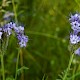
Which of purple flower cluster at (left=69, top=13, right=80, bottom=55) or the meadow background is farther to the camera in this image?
the meadow background

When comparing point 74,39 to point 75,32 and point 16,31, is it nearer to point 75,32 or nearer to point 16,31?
point 75,32

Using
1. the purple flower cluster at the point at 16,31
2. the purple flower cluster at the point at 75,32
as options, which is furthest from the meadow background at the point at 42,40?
the purple flower cluster at the point at 75,32

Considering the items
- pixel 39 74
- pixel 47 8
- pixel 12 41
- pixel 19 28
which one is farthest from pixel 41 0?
pixel 19 28

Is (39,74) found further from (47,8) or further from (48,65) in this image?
(47,8)

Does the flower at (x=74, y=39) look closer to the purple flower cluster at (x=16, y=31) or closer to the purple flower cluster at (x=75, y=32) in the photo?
the purple flower cluster at (x=75, y=32)

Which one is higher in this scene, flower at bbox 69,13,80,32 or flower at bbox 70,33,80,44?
flower at bbox 69,13,80,32

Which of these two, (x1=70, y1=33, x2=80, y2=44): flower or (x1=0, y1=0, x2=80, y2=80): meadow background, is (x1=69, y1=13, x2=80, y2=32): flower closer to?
(x1=70, y1=33, x2=80, y2=44): flower

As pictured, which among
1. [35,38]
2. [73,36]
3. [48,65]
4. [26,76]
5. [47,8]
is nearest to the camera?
[73,36]

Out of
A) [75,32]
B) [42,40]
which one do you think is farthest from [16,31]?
[42,40]

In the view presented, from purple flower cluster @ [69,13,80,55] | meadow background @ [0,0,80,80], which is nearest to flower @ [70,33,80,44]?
purple flower cluster @ [69,13,80,55]
